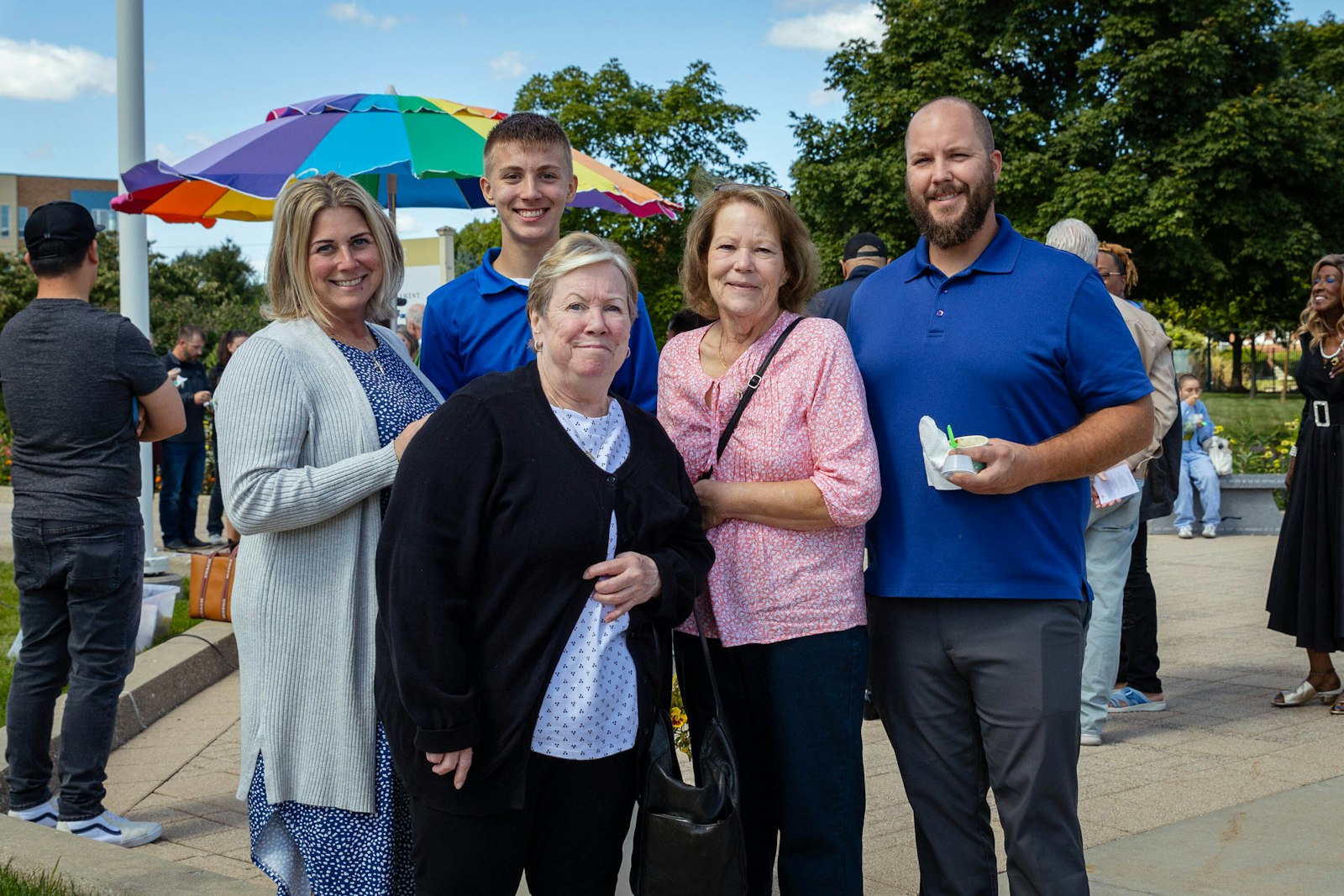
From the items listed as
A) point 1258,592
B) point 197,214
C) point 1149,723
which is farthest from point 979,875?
point 1258,592

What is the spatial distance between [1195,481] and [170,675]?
10884mm

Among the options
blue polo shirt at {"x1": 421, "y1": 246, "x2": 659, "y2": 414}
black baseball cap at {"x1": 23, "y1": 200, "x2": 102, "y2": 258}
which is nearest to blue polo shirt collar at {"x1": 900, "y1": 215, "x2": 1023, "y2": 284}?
blue polo shirt at {"x1": 421, "y1": 246, "x2": 659, "y2": 414}

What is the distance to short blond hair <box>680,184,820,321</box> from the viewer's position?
299 centimetres

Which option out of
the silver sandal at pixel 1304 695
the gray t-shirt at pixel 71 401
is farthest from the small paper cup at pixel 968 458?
the silver sandal at pixel 1304 695

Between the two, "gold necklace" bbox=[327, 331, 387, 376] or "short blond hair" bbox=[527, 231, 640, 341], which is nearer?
"short blond hair" bbox=[527, 231, 640, 341]

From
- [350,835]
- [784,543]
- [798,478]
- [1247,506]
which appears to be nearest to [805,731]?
[784,543]

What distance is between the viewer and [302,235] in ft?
9.54

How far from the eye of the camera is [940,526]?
2.91 meters

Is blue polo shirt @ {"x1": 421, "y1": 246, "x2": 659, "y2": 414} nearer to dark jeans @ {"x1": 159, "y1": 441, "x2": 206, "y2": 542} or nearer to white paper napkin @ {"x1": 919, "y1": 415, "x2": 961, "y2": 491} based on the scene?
white paper napkin @ {"x1": 919, "y1": 415, "x2": 961, "y2": 491}

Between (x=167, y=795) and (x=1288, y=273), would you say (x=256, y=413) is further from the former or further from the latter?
(x=1288, y=273)

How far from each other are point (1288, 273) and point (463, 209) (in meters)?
27.5

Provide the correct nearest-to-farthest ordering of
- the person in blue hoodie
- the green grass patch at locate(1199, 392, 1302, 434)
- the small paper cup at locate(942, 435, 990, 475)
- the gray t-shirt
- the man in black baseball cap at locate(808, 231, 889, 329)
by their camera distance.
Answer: the small paper cup at locate(942, 435, 990, 475) → the gray t-shirt → the man in black baseball cap at locate(808, 231, 889, 329) → the person in blue hoodie → the green grass patch at locate(1199, 392, 1302, 434)

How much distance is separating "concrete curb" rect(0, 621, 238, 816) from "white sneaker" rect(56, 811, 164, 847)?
0.88m

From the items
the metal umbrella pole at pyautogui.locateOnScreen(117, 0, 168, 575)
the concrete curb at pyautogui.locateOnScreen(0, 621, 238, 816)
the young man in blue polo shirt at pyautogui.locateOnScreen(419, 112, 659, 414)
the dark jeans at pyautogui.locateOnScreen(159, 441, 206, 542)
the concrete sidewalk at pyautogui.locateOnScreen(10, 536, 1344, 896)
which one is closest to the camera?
the young man in blue polo shirt at pyautogui.locateOnScreen(419, 112, 659, 414)
